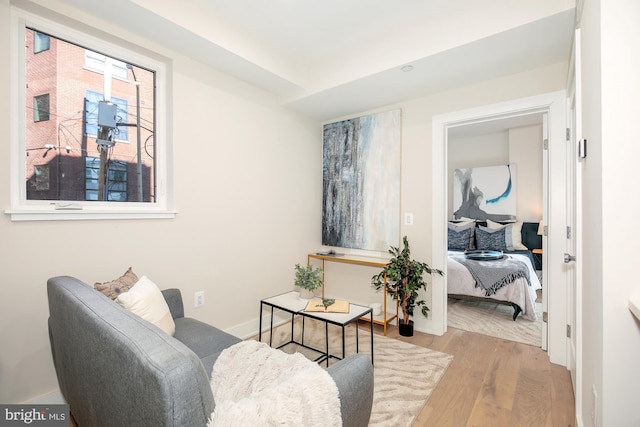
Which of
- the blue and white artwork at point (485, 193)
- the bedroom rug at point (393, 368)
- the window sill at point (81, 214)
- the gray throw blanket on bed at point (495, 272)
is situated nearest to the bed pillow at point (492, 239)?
the blue and white artwork at point (485, 193)

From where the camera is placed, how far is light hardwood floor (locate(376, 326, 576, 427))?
68.2 inches

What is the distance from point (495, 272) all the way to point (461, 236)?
1.59 meters

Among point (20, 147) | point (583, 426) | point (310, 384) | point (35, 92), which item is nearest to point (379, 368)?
point (583, 426)

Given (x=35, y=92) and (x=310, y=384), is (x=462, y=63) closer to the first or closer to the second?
(x=310, y=384)

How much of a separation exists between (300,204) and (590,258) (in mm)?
2664

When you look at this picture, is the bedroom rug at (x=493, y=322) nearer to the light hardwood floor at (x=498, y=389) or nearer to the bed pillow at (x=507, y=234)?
the light hardwood floor at (x=498, y=389)

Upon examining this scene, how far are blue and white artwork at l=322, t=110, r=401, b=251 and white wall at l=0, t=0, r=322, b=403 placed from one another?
20 centimetres

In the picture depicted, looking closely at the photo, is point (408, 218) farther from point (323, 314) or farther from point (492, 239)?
point (492, 239)

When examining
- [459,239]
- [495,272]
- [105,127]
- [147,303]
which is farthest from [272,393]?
[459,239]

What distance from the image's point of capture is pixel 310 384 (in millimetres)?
981

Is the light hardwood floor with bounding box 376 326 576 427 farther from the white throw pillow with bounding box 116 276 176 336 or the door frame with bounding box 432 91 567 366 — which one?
the white throw pillow with bounding box 116 276 176 336

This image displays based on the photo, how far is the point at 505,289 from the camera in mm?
3324

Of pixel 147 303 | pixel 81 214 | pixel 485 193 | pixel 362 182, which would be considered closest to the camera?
pixel 147 303

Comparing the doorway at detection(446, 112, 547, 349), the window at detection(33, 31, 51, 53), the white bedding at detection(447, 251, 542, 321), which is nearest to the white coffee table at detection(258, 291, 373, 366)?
the doorway at detection(446, 112, 547, 349)
